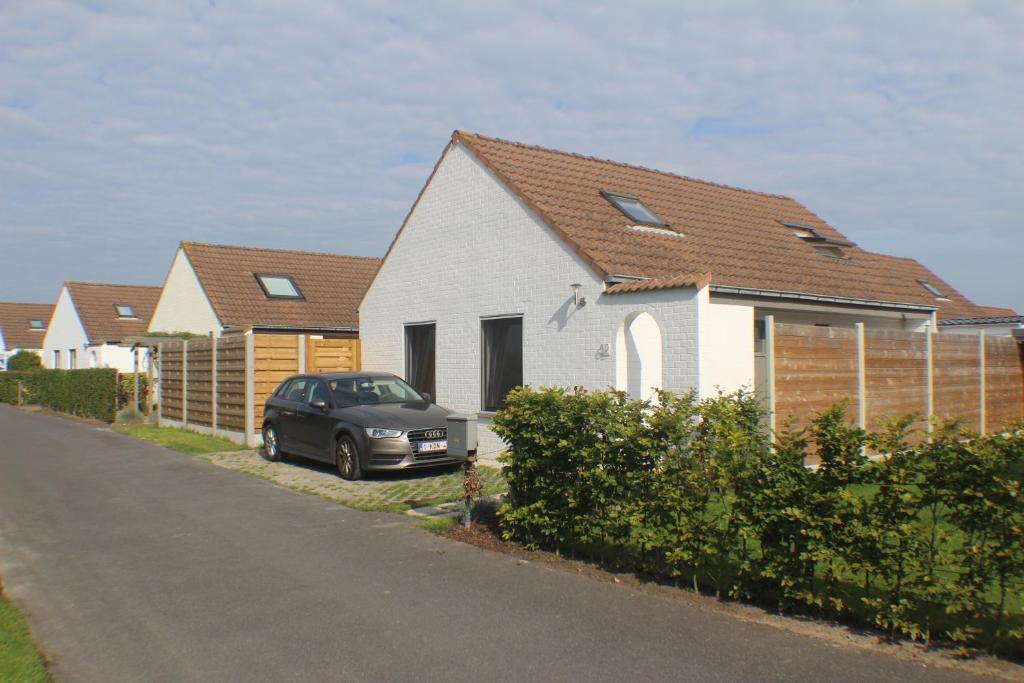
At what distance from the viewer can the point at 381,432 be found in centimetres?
1222

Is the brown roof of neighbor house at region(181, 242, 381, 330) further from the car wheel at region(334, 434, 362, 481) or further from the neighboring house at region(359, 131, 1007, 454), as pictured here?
the car wheel at region(334, 434, 362, 481)

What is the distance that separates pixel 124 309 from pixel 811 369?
40.8 metres

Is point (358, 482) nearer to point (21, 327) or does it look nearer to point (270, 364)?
point (270, 364)

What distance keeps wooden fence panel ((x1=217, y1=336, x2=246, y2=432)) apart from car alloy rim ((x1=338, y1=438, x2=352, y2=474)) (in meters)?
4.93

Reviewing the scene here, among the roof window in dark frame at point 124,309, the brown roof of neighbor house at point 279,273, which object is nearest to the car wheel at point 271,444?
the brown roof of neighbor house at point 279,273

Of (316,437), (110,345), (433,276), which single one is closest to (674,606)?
(316,437)

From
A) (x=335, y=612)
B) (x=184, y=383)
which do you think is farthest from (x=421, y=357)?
(x=335, y=612)

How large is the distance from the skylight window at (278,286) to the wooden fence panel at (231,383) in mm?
8046

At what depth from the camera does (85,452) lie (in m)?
17.0

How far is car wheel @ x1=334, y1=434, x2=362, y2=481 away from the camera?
12.4 meters

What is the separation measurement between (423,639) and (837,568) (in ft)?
9.18

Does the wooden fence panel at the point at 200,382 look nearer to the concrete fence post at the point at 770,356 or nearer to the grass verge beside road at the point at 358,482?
the grass verge beside road at the point at 358,482

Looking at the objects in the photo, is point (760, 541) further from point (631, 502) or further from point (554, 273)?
point (554, 273)

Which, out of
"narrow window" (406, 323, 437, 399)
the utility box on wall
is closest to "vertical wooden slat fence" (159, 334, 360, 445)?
"narrow window" (406, 323, 437, 399)
